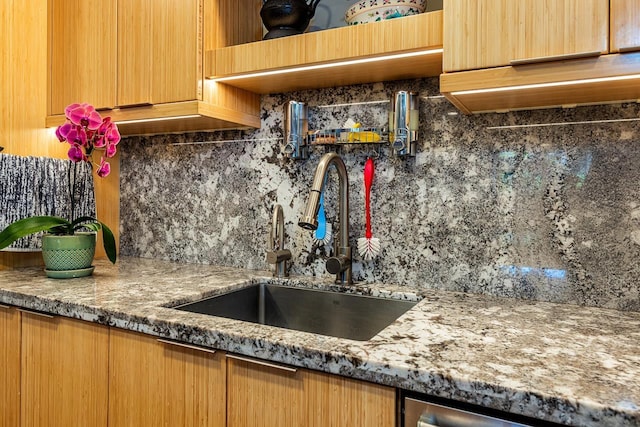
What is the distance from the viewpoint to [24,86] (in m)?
1.73

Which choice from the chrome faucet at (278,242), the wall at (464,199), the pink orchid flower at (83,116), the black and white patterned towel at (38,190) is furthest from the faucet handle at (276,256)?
the black and white patterned towel at (38,190)

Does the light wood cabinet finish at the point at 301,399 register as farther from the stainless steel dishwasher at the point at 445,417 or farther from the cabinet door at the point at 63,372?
the cabinet door at the point at 63,372

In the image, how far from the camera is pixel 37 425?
124 centimetres

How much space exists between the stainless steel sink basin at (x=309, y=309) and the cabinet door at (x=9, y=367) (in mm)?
532

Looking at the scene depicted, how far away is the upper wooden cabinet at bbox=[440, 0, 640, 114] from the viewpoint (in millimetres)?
892

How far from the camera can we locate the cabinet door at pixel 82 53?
162 centimetres

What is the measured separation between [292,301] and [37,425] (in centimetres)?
80

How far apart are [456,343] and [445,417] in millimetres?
166

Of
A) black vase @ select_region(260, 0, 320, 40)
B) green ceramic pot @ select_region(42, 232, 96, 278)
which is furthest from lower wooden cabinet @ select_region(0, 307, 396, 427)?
black vase @ select_region(260, 0, 320, 40)

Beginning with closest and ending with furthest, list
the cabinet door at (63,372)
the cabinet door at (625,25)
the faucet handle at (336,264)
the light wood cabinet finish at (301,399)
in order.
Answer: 1. the light wood cabinet finish at (301,399)
2. the cabinet door at (625,25)
3. the cabinet door at (63,372)
4. the faucet handle at (336,264)

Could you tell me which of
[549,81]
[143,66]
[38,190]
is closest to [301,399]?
[549,81]

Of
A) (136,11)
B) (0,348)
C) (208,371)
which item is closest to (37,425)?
(0,348)

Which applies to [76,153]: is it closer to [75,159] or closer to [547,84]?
[75,159]

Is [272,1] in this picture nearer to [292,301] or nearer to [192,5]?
[192,5]
